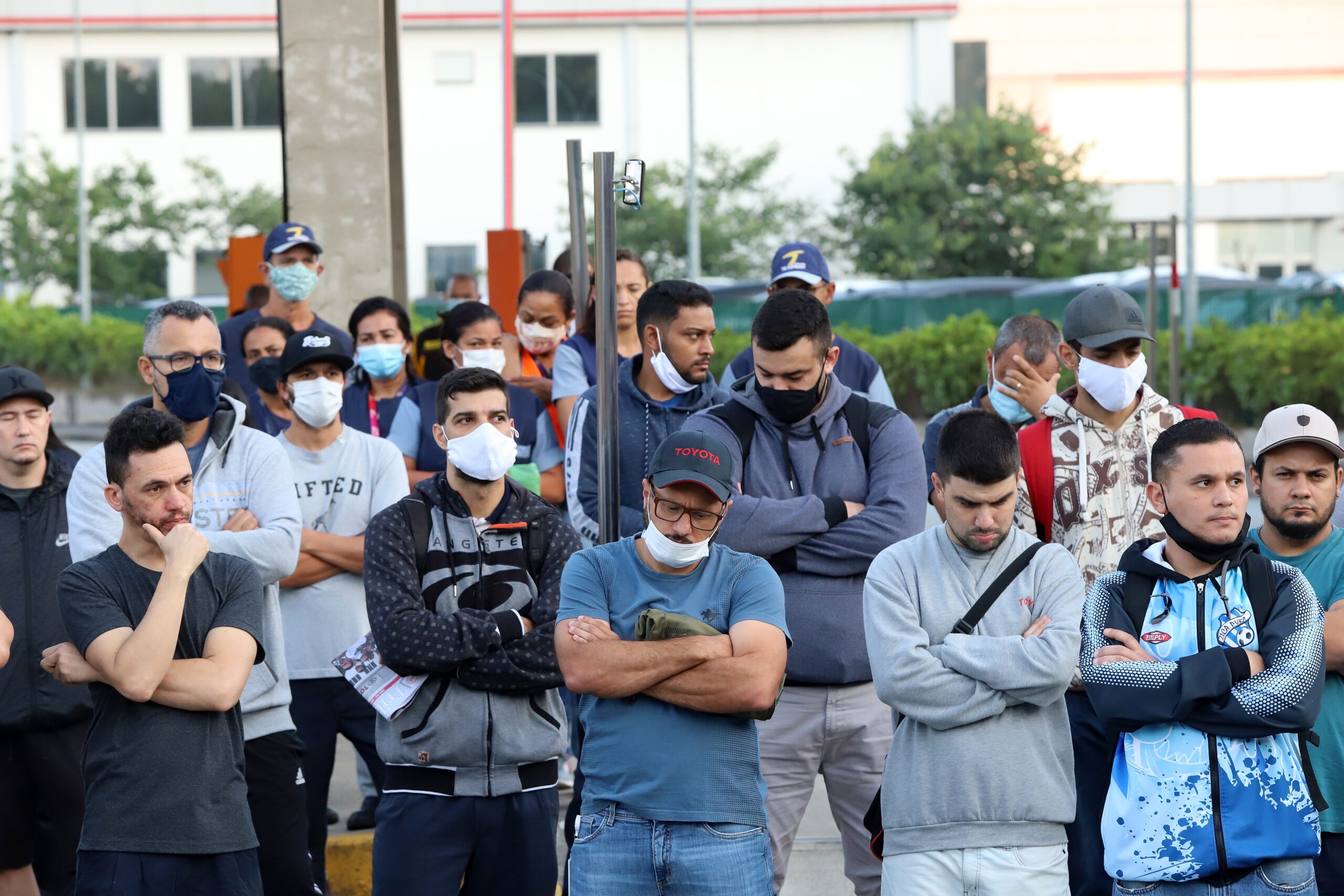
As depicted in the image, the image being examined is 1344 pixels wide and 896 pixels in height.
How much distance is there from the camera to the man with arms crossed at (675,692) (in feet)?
13.6

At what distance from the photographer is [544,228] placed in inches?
1689

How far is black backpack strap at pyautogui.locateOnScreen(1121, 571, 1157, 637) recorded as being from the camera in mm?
4312

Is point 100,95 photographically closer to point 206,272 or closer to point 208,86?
point 208,86

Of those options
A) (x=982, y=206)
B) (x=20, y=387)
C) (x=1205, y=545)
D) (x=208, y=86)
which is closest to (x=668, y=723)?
(x=1205, y=545)

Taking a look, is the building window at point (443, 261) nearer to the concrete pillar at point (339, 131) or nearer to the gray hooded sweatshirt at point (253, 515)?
the concrete pillar at point (339, 131)

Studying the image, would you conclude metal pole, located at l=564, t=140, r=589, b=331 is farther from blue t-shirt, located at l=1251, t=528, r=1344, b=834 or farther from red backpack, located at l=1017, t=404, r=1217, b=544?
blue t-shirt, located at l=1251, t=528, r=1344, b=834

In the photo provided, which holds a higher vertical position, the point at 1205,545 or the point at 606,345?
the point at 606,345

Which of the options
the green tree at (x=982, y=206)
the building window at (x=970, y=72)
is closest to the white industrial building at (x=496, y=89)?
the green tree at (x=982, y=206)

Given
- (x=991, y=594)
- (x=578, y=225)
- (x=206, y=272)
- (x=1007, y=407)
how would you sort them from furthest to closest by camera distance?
(x=206, y=272) < (x=1007, y=407) < (x=578, y=225) < (x=991, y=594)

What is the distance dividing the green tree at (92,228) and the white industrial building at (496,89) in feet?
4.90

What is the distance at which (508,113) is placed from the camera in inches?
376

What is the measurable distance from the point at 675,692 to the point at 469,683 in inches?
35.2

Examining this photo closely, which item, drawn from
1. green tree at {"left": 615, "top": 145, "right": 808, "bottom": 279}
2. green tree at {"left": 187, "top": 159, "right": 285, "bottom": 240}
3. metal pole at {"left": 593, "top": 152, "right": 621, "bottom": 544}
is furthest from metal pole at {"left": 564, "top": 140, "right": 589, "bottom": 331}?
green tree at {"left": 187, "top": 159, "right": 285, "bottom": 240}

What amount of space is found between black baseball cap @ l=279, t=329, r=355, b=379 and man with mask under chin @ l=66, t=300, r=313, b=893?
1.23 feet
